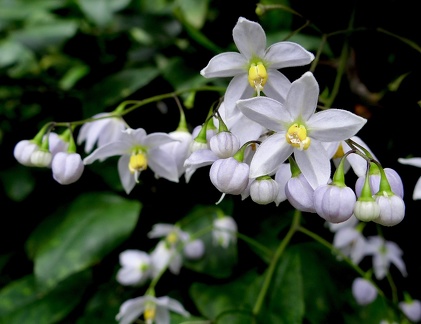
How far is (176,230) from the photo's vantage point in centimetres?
129

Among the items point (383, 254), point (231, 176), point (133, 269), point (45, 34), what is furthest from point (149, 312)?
point (45, 34)

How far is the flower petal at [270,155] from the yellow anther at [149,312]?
510 millimetres

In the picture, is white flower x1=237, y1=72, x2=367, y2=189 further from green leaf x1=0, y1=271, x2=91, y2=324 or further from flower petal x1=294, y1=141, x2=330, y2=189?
green leaf x1=0, y1=271, x2=91, y2=324

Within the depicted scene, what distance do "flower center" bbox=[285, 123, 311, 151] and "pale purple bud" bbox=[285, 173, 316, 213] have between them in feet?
0.15

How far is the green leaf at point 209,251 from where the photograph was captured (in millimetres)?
1292

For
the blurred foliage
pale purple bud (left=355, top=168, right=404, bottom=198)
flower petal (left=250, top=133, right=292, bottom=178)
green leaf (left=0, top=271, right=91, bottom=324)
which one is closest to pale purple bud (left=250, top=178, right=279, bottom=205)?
flower petal (left=250, top=133, right=292, bottom=178)

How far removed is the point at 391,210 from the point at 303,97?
0.18 metres

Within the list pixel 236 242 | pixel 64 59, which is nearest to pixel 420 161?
pixel 236 242

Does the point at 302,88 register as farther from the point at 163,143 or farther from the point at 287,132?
the point at 163,143

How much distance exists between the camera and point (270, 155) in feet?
2.34

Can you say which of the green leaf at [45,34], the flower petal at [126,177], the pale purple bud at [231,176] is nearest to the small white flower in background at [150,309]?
the flower petal at [126,177]

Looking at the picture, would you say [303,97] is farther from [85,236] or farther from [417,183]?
[85,236]

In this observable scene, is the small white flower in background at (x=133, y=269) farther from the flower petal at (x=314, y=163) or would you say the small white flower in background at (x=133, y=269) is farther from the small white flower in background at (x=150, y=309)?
the flower petal at (x=314, y=163)

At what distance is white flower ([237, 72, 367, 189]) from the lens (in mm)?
687
